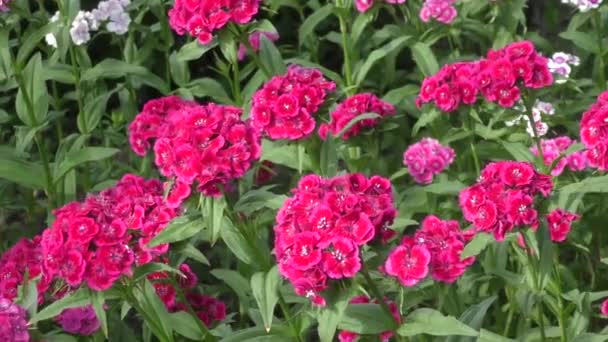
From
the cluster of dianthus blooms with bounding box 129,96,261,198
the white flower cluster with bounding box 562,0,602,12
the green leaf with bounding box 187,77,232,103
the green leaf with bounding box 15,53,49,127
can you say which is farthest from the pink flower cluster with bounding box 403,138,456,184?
the green leaf with bounding box 15,53,49,127

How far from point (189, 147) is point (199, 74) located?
4.75m

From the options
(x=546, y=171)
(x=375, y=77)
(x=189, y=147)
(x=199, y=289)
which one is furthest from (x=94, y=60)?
(x=189, y=147)

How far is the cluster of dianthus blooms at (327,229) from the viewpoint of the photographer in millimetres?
3160

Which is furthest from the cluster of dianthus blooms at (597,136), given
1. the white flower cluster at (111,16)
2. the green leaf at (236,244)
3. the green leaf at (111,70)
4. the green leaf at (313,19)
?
the white flower cluster at (111,16)

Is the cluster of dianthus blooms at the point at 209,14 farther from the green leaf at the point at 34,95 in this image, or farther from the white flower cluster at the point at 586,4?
the white flower cluster at the point at 586,4

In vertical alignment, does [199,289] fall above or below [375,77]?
below

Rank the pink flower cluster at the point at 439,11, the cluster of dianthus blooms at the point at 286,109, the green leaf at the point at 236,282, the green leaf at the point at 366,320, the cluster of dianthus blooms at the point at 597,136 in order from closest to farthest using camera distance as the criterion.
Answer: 1. the green leaf at the point at 366,320
2. the cluster of dianthus blooms at the point at 597,136
3. the cluster of dianthus blooms at the point at 286,109
4. the green leaf at the point at 236,282
5. the pink flower cluster at the point at 439,11

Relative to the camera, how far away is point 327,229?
10.5ft

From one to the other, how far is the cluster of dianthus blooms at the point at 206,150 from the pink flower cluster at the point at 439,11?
2.39 meters

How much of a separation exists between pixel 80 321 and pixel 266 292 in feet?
2.56

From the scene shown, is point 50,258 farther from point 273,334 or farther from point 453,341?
point 453,341

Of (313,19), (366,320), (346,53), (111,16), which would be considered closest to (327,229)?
(366,320)

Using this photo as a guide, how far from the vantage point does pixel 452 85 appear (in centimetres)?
484

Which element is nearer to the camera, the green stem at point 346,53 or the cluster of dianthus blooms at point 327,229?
the cluster of dianthus blooms at point 327,229
